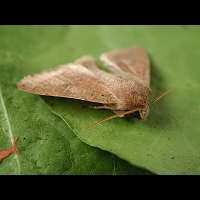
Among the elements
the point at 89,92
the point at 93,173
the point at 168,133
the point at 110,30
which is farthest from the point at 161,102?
the point at 110,30

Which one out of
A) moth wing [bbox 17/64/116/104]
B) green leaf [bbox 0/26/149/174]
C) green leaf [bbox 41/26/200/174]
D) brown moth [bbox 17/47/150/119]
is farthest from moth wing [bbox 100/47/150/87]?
green leaf [bbox 0/26/149/174]

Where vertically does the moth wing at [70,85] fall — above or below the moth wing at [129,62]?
below

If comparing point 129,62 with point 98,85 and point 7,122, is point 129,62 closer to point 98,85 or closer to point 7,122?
point 98,85

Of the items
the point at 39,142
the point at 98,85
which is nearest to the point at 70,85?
the point at 98,85

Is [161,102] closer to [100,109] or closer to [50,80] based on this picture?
[100,109]

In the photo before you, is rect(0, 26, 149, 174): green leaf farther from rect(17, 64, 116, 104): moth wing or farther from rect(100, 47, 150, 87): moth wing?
rect(100, 47, 150, 87): moth wing

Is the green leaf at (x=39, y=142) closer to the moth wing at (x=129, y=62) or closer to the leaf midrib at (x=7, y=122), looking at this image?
the leaf midrib at (x=7, y=122)

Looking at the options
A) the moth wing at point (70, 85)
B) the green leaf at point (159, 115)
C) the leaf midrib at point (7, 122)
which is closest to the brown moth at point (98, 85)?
the moth wing at point (70, 85)

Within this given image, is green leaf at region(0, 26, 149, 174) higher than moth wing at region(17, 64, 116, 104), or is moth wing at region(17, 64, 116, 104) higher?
moth wing at region(17, 64, 116, 104)
